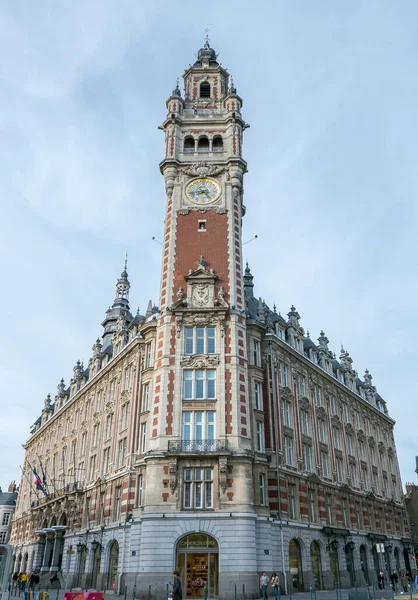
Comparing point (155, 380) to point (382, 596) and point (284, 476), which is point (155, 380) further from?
point (382, 596)

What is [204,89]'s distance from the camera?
62438 mm

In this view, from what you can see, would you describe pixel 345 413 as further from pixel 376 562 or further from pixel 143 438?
pixel 143 438

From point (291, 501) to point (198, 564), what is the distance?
11.8 m

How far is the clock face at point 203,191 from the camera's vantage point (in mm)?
52094

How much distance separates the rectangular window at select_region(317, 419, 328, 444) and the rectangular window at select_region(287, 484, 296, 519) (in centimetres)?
978

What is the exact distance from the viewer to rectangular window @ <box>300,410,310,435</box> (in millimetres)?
52312

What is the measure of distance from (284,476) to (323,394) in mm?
16195

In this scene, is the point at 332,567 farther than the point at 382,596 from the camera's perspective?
Yes

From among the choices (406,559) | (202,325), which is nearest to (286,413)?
(202,325)

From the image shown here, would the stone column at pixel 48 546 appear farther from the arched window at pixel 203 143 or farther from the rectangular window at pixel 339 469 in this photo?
the arched window at pixel 203 143

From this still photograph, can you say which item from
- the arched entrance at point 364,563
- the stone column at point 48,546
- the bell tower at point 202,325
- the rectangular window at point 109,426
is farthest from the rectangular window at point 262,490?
the stone column at point 48,546

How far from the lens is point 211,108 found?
59.3 meters

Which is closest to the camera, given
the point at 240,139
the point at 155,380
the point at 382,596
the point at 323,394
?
the point at 382,596

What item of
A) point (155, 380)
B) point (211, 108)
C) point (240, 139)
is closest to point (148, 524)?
point (155, 380)
